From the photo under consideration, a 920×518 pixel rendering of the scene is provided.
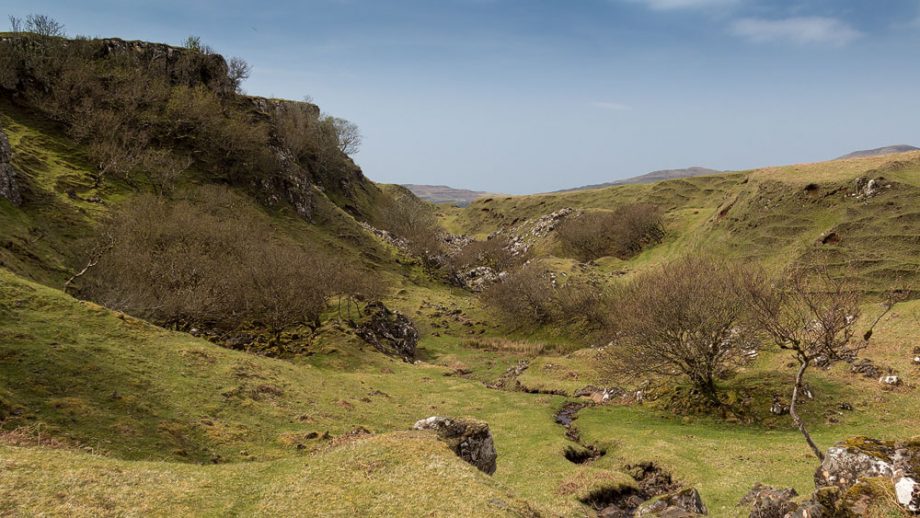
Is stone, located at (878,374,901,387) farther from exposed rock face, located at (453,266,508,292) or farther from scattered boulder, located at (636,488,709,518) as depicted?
exposed rock face, located at (453,266,508,292)

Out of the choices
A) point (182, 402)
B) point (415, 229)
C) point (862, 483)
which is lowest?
point (182, 402)

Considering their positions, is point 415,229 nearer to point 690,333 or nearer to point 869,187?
point 869,187

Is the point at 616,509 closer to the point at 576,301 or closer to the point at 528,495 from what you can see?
the point at 528,495

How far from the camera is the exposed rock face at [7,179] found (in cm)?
5953

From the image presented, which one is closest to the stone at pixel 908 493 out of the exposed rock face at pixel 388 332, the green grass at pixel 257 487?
the green grass at pixel 257 487

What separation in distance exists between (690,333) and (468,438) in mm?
26538

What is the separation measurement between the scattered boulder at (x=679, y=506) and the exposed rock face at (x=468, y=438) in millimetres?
7955

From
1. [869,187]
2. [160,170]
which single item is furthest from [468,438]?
[160,170]

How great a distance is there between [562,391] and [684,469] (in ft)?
82.6

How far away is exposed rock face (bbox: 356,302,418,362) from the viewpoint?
64875mm

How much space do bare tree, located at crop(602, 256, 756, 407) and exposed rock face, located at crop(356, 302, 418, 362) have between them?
31082 millimetres

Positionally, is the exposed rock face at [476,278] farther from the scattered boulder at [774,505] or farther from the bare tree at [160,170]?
the scattered boulder at [774,505]

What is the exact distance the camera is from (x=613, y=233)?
13375 cm

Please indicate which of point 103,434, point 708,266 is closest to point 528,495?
point 103,434
